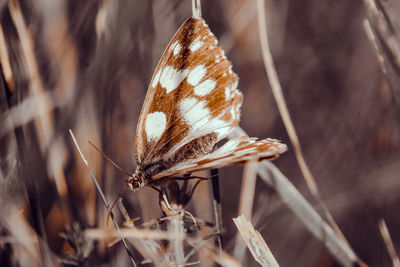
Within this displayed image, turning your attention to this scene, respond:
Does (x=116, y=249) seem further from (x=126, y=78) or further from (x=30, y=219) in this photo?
(x=126, y=78)

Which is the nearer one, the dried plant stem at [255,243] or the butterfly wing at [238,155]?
the butterfly wing at [238,155]

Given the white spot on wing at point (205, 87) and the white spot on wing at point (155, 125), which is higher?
the white spot on wing at point (205, 87)

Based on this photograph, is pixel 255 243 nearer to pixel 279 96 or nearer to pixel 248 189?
pixel 248 189

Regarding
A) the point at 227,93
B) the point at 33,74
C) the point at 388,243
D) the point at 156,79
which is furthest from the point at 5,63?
the point at 388,243

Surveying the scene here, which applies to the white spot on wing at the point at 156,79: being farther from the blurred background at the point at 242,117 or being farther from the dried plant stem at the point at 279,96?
the dried plant stem at the point at 279,96

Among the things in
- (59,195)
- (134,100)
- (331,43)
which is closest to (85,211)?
(59,195)

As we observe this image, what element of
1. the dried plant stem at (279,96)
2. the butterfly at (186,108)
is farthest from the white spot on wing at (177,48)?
the dried plant stem at (279,96)
